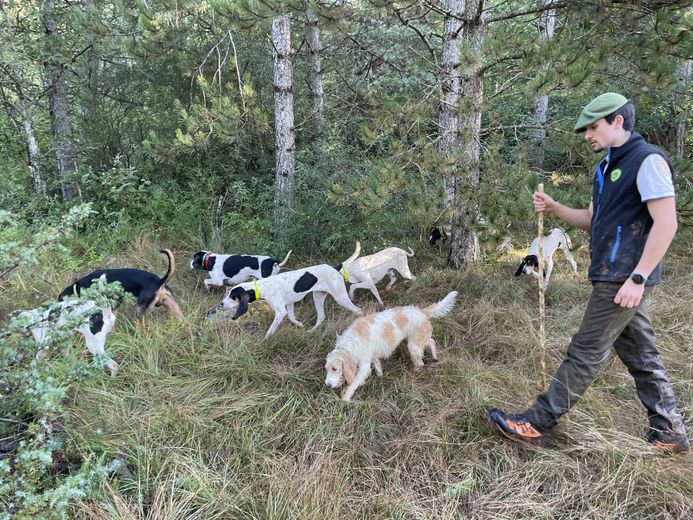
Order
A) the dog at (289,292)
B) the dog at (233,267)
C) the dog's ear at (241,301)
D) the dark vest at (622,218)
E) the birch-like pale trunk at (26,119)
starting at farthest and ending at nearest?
the birch-like pale trunk at (26,119) → the dog at (233,267) → the dog at (289,292) → the dog's ear at (241,301) → the dark vest at (622,218)

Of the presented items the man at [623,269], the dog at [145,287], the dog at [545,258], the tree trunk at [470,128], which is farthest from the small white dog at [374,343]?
the dog at [145,287]

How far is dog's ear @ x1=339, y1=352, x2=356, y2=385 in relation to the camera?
339 cm

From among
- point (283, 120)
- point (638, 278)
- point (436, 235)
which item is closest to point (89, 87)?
point (283, 120)

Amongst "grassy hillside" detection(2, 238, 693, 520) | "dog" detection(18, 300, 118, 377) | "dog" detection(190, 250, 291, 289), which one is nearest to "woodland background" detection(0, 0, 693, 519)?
"grassy hillside" detection(2, 238, 693, 520)

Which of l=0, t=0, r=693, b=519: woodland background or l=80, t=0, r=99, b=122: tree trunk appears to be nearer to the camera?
l=0, t=0, r=693, b=519: woodland background

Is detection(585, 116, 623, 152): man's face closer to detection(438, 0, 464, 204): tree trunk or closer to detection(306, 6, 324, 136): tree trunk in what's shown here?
detection(438, 0, 464, 204): tree trunk

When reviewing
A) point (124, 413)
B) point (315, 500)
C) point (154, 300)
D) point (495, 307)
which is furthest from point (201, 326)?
point (495, 307)

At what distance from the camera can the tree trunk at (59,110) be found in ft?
23.9

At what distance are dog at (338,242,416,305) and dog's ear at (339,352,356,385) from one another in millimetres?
2041

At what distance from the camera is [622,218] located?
2363 millimetres

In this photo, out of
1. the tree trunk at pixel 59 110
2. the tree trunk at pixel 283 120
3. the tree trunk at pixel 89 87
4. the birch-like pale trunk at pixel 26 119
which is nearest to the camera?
the tree trunk at pixel 283 120

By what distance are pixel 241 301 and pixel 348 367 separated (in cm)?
165

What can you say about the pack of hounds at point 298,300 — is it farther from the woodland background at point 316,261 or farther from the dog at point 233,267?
the woodland background at point 316,261

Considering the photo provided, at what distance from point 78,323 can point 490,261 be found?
525 cm
